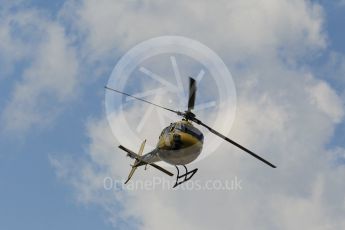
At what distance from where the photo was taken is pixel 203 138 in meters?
48.7

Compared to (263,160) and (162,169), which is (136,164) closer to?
(162,169)

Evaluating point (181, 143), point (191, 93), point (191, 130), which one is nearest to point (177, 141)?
point (181, 143)

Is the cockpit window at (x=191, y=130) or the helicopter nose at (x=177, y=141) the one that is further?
the cockpit window at (x=191, y=130)

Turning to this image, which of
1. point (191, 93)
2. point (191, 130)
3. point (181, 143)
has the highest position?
point (191, 93)

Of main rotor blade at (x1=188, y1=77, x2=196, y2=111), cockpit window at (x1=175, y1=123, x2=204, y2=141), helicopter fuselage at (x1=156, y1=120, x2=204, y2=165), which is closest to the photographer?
helicopter fuselage at (x1=156, y1=120, x2=204, y2=165)

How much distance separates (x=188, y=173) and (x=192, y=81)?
907 centimetres

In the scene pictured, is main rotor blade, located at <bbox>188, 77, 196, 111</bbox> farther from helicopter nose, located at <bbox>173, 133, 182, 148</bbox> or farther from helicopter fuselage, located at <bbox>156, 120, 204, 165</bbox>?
helicopter nose, located at <bbox>173, 133, 182, 148</bbox>

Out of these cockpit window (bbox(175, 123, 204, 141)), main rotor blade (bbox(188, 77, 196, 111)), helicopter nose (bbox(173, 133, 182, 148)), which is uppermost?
main rotor blade (bbox(188, 77, 196, 111))

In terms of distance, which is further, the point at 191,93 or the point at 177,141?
the point at 191,93

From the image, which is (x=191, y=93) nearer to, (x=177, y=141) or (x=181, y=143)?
(x=177, y=141)

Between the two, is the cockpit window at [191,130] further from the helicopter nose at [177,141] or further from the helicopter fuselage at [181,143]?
the helicopter nose at [177,141]

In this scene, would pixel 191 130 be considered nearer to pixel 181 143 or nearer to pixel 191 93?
pixel 181 143

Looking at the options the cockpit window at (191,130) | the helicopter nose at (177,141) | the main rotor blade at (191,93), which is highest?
the main rotor blade at (191,93)

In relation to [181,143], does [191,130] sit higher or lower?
higher
